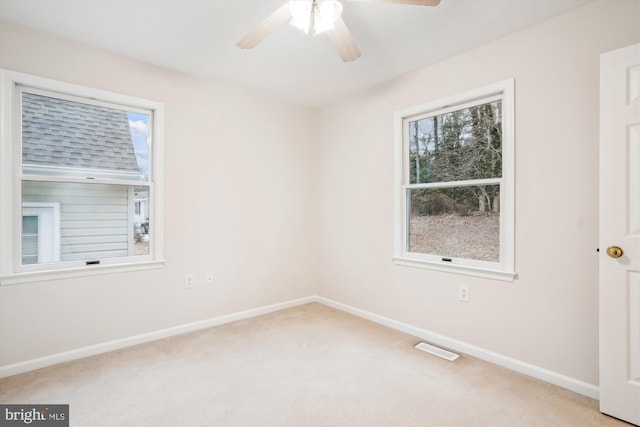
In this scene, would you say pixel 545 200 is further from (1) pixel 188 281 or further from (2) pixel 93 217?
(2) pixel 93 217

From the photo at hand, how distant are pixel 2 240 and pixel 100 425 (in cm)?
154

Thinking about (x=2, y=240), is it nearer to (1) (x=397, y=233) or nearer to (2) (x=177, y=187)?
(2) (x=177, y=187)

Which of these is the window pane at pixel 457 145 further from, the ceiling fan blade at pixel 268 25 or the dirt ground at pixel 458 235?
the ceiling fan blade at pixel 268 25

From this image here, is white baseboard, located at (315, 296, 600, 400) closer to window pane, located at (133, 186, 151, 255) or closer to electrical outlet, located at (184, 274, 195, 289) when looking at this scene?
electrical outlet, located at (184, 274, 195, 289)

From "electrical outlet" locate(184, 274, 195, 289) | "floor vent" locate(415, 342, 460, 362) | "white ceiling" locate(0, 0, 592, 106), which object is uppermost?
"white ceiling" locate(0, 0, 592, 106)

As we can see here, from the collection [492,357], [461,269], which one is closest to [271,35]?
[461,269]

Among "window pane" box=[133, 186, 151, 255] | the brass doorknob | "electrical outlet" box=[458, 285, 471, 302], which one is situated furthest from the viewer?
"window pane" box=[133, 186, 151, 255]

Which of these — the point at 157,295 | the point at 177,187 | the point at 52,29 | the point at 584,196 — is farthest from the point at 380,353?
the point at 52,29

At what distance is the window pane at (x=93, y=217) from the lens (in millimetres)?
2533

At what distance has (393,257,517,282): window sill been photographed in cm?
241

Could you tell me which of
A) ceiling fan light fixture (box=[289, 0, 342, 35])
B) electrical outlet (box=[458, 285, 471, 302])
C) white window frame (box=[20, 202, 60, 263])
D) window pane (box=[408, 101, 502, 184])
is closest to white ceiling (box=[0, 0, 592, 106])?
ceiling fan light fixture (box=[289, 0, 342, 35])

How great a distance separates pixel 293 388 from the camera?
212 cm

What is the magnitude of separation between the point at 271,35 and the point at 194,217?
71.9 inches

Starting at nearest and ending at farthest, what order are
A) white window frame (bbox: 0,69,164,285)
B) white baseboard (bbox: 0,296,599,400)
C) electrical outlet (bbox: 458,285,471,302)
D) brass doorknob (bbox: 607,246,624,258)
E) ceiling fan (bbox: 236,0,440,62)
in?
ceiling fan (bbox: 236,0,440,62)
brass doorknob (bbox: 607,246,624,258)
white baseboard (bbox: 0,296,599,400)
white window frame (bbox: 0,69,164,285)
electrical outlet (bbox: 458,285,471,302)
